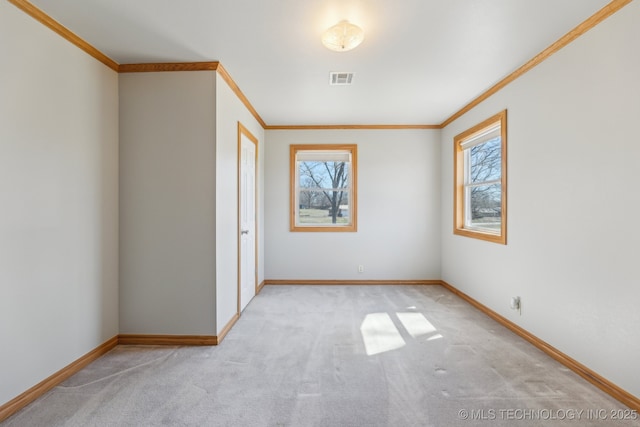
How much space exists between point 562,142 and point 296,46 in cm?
225

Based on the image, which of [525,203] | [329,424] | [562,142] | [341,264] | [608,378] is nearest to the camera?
[329,424]

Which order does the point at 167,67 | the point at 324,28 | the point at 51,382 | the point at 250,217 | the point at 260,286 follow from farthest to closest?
the point at 260,286
the point at 250,217
the point at 167,67
the point at 324,28
the point at 51,382

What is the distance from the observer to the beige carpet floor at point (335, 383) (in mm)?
1837

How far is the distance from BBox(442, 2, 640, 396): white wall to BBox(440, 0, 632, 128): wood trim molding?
44 mm

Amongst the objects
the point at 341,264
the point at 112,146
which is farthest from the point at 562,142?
the point at 112,146

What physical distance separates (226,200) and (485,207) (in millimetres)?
3080

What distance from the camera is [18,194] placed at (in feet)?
6.34

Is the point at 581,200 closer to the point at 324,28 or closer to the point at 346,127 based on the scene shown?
the point at 324,28

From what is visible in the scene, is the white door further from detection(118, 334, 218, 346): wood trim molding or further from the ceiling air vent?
the ceiling air vent

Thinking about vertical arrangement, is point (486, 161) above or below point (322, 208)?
above

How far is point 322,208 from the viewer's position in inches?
202

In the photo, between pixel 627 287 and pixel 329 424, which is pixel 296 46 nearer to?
pixel 329 424

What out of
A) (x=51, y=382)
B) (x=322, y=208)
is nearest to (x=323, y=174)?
(x=322, y=208)

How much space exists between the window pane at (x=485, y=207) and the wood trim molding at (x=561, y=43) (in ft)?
3.47
